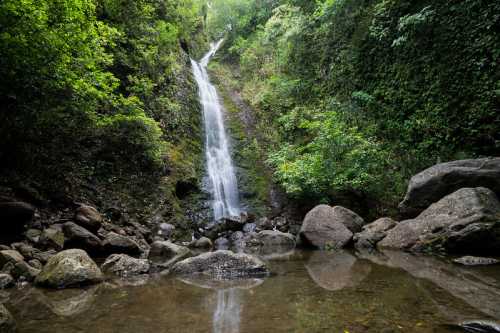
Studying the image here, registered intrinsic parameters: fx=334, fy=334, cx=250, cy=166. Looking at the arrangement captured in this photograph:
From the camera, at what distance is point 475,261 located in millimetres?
6145

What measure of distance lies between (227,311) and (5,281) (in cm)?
376

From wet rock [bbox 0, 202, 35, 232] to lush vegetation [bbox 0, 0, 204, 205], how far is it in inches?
54.6

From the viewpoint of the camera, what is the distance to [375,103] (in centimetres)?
1340

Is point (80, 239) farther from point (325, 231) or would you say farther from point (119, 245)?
point (325, 231)

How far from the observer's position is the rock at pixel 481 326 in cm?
287

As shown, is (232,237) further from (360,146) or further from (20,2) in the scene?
(20,2)

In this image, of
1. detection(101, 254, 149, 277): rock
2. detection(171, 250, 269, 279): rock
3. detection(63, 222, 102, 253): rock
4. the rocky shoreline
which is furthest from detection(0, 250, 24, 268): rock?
detection(171, 250, 269, 279): rock

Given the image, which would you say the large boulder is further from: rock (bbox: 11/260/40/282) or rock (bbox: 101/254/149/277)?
rock (bbox: 11/260/40/282)

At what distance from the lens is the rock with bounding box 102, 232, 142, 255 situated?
7.98 meters

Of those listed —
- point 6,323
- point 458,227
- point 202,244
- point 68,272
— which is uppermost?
point 202,244

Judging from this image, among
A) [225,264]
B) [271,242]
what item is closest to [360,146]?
[271,242]

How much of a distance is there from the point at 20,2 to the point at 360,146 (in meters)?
10.1

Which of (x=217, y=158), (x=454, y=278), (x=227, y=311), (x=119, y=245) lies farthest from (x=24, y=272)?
(x=217, y=158)

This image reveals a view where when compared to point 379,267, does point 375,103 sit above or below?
above
